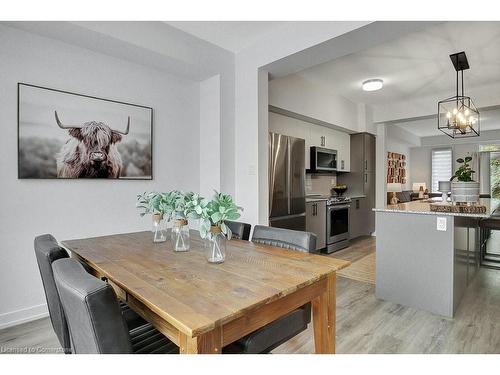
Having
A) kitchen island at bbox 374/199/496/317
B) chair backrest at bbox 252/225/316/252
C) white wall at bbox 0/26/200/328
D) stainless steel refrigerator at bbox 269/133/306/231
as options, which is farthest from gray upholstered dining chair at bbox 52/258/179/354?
stainless steel refrigerator at bbox 269/133/306/231

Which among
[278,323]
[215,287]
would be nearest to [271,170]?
[278,323]

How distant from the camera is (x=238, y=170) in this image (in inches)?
129

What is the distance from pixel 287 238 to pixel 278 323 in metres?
0.54

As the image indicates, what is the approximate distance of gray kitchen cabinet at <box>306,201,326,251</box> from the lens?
13.5 feet

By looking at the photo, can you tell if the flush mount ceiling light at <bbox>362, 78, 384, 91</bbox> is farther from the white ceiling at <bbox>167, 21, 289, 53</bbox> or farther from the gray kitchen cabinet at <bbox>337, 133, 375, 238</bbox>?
the white ceiling at <bbox>167, 21, 289, 53</bbox>

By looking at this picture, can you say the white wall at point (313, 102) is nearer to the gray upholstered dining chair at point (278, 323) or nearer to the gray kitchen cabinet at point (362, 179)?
the gray kitchen cabinet at point (362, 179)

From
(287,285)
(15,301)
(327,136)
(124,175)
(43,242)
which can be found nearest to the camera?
(287,285)

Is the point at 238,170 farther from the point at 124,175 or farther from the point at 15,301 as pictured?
the point at 15,301

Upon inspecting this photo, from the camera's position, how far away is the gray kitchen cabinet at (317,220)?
13.5 feet

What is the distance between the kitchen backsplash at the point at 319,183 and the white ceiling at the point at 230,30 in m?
2.58

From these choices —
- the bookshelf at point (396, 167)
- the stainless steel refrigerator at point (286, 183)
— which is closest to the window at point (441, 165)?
the bookshelf at point (396, 167)

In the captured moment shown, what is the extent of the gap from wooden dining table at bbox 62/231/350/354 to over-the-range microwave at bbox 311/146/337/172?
3.13 m
